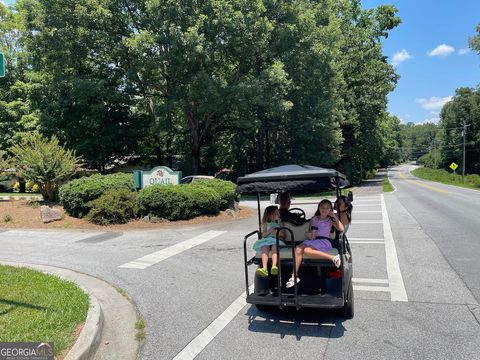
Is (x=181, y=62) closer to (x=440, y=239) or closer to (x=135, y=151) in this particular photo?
(x=135, y=151)

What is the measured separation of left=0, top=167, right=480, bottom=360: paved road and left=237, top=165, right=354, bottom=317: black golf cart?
0.37m

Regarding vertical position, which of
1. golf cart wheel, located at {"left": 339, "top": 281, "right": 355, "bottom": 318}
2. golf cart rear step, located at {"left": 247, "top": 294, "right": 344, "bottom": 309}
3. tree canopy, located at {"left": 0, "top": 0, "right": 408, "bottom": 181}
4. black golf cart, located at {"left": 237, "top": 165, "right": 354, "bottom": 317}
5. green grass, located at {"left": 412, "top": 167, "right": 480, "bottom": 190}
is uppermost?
tree canopy, located at {"left": 0, "top": 0, "right": 408, "bottom": 181}

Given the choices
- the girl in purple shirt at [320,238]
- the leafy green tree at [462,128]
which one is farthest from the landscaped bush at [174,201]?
the leafy green tree at [462,128]

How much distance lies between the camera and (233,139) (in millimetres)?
36188

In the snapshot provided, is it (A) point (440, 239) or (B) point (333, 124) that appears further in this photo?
(B) point (333, 124)

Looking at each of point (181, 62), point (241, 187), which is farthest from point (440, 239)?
point (181, 62)

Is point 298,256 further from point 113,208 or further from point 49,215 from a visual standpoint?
point 49,215

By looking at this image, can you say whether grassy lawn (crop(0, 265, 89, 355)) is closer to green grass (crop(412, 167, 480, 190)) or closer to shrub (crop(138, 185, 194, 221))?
shrub (crop(138, 185, 194, 221))

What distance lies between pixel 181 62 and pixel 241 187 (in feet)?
62.2

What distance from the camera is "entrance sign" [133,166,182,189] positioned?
15.8 m

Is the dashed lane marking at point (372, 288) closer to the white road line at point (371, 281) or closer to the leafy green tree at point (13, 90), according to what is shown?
the white road line at point (371, 281)

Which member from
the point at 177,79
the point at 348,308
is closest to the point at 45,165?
the point at 177,79

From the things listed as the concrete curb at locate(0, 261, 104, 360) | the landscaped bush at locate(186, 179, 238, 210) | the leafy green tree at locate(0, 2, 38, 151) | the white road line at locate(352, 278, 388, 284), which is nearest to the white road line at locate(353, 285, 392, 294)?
the white road line at locate(352, 278, 388, 284)

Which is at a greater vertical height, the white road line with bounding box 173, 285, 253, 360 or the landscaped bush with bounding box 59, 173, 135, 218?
the landscaped bush with bounding box 59, 173, 135, 218
